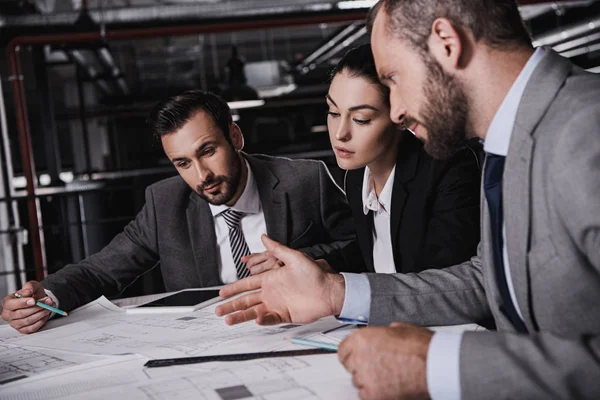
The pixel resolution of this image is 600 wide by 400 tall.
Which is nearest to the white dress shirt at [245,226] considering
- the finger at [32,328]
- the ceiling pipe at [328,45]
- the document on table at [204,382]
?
the finger at [32,328]

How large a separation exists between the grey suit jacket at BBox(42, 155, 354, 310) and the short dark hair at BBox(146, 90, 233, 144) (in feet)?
0.64

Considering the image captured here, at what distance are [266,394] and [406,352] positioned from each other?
0.21 meters

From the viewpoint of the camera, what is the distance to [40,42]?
3084mm

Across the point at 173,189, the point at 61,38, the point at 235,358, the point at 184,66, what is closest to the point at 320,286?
the point at 235,358

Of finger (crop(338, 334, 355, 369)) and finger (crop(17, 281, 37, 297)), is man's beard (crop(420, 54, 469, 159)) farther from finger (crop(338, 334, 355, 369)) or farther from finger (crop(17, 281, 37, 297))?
finger (crop(17, 281, 37, 297))

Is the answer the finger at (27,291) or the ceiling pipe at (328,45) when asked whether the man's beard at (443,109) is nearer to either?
the finger at (27,291)

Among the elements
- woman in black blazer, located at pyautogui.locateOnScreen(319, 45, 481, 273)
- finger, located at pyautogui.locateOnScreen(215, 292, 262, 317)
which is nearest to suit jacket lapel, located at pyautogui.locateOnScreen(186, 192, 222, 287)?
woman in black blazer, located at pyautogui.locateOnScreen(319, 45, 481, 273)

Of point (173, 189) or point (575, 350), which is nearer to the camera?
point (575, 350)

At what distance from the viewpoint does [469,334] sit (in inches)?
30.0

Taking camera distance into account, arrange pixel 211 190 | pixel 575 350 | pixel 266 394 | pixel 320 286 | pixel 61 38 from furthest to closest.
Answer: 1. pixel 61 38
2. pixel 211 190
3. pixel 320 286
4. pixel 266 394
5. pixel 575 350

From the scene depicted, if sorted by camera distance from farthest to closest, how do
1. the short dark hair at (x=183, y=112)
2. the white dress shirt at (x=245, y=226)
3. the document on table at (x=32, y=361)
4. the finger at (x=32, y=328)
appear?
the white dress shirt at (x=245, y=226) < the short dark hair at (x=183, y=112) < the finger at (x=32, y=328) < the document on table at (x=32, y=361)

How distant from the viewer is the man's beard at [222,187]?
6.46ft

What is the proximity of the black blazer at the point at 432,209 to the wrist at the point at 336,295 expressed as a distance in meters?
0.42

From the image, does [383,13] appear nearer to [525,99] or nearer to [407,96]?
[407,96]
